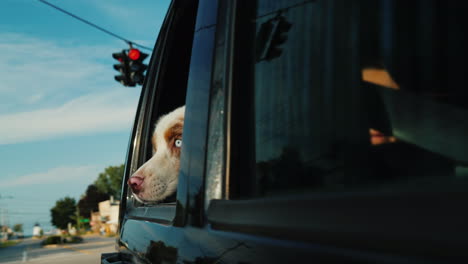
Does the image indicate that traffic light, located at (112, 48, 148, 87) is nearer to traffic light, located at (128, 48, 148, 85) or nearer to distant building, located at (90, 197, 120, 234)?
traffic light, located at (128, 48, 148, 85)

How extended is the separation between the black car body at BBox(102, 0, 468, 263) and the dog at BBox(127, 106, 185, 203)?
0.76 meters

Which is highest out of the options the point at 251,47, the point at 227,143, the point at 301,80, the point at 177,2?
the point at 177,2

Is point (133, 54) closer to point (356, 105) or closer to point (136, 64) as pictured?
point (136, 64)

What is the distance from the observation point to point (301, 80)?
2.83ft

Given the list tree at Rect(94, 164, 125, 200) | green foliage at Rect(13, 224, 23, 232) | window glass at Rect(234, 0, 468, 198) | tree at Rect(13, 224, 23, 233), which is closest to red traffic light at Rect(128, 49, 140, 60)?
window glass at Rect(234, 0, 468, 198)

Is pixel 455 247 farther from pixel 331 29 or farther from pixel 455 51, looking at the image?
pixel 331 29

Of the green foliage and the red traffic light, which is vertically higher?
the red traffic light

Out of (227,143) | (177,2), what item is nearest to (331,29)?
(227,143)

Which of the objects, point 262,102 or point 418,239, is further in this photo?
point 262,102

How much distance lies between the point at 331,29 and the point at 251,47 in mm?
311

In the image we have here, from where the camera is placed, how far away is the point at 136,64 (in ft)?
40.5

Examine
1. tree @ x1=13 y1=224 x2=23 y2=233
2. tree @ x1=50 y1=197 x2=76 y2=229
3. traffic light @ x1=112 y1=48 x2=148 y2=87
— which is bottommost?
tree @ x1=13 y1=224 x2=23 y2=233

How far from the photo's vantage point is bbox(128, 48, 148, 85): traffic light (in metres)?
12.1

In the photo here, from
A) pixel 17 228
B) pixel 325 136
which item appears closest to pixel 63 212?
pixel 17 228
